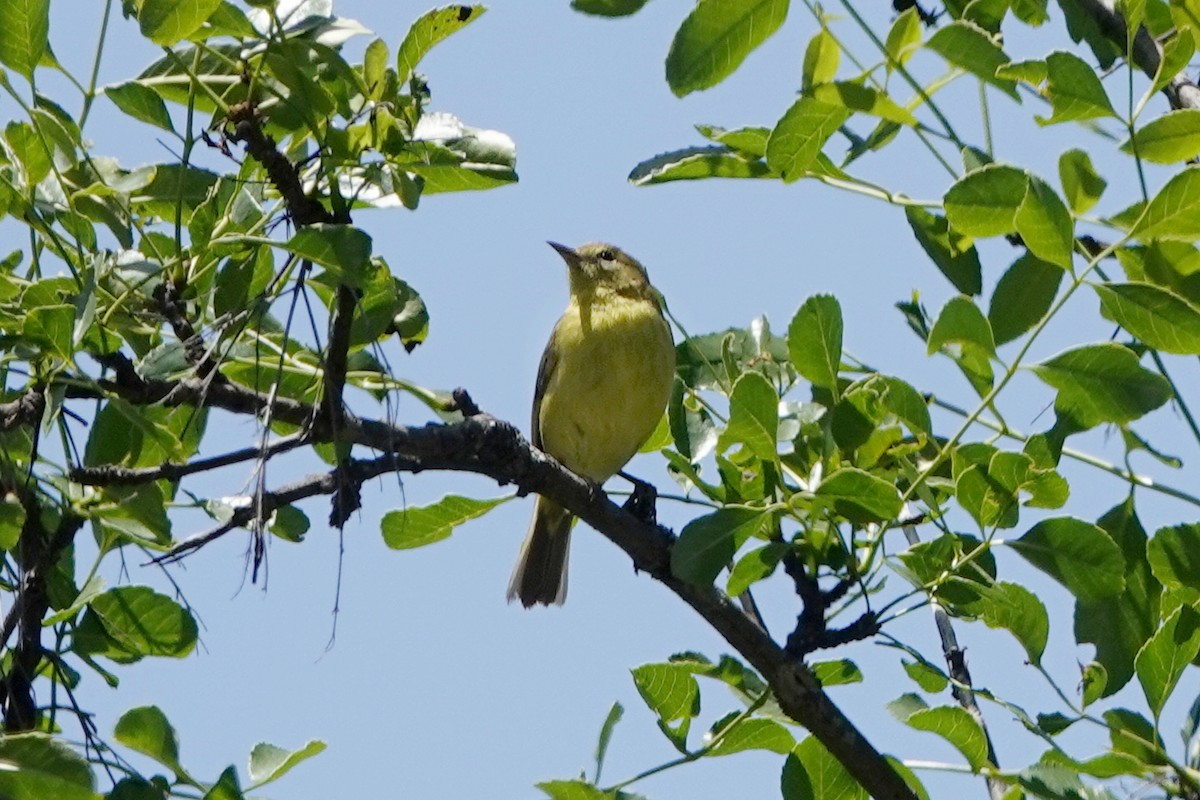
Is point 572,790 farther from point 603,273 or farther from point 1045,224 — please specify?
point 603,273

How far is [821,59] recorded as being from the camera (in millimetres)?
2785

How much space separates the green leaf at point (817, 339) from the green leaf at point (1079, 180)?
1.57 ft

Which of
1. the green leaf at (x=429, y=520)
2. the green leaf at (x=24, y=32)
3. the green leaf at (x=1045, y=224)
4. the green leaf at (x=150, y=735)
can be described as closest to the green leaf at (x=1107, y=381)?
the green leaf at (x=1045, y=224)

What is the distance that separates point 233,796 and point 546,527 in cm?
456

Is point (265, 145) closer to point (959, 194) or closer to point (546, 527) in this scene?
point (959, 194)

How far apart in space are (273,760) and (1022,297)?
1.64m

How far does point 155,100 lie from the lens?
2760 millimetres

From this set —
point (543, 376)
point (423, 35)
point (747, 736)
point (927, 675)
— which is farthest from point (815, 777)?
point (543, 376)

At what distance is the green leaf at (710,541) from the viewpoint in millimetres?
3041

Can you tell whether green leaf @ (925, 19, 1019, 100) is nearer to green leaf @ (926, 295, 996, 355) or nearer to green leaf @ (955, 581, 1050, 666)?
green leaf @ (926, 295, 996, 355)

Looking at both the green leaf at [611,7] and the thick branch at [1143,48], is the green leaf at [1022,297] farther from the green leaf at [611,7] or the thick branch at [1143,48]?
the green leaf at [611,7]

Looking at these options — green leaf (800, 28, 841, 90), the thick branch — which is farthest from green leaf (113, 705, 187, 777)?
the thick branch

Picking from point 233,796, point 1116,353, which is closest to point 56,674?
point 233,796

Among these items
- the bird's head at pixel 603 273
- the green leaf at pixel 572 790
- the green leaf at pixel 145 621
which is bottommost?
the green leaf at pixel 572 790
